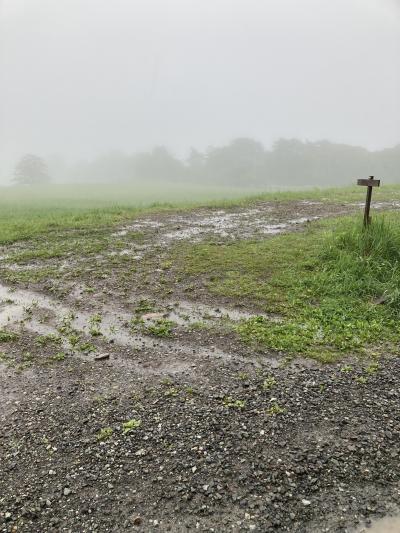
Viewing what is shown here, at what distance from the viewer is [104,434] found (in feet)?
16.8

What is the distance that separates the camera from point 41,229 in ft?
53.8

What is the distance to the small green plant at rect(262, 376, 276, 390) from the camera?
5949 mm

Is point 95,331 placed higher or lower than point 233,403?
higher

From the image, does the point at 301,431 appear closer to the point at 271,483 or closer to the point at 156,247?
the point at 271,483

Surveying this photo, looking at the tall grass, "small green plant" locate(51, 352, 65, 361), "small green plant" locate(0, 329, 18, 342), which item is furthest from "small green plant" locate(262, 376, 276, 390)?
"small green plant" locate(0, 329, 18, 342)

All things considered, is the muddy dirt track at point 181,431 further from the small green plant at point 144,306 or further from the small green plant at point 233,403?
the small green plant at point 144,306

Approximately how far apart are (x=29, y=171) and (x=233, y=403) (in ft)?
357

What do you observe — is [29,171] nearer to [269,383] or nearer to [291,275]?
[291,275]

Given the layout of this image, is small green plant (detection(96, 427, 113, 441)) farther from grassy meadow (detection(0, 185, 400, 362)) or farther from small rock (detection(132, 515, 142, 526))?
grassy meadow (detection(0, 185, 400, 362))

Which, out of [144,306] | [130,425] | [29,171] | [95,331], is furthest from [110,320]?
[29,171]

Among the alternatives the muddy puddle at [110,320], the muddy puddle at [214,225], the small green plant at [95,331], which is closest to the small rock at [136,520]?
the muddy puddle at [110,320]

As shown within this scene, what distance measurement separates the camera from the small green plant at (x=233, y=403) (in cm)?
555

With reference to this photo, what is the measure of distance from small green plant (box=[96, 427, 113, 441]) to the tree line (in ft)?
288

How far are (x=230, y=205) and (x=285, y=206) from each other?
9.93ft
